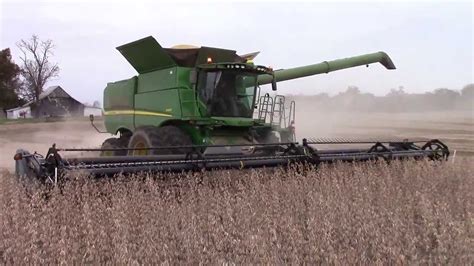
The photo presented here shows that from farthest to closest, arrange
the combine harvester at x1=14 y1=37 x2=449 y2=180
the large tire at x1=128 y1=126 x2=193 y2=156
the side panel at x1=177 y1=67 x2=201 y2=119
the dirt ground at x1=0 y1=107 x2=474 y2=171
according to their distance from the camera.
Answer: the dirt ground at x1=0 y1=107 x2=474 y2=171 → the side panel at x1=177 y1=67 x2=201 y2=119 → the large tire at x1=128 y1=126 x2=193 y2=156 → the combine harvester at x1=14 y1=37 x2=449 y2=180

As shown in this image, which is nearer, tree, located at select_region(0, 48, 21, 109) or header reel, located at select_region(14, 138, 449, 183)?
header reel, located at select_region(14, 138, 449, 183)

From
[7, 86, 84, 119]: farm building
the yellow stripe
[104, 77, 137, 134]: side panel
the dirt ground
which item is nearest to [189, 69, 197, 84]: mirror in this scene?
the yellow stripe

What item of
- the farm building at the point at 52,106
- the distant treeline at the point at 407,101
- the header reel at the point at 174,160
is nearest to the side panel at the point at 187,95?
the header reel at the point at 174,160

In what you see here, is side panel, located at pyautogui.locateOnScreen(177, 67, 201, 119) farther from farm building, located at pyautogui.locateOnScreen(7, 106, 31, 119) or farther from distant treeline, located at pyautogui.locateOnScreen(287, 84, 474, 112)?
farm building, located at pyautogui.locateOnScreen(7, 106, 31, 119)

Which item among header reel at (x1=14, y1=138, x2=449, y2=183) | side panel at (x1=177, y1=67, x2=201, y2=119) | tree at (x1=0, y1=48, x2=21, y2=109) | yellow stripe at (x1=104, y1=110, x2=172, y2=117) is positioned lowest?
header reel at (x1=14, y1=138, x2=449, y2=183)

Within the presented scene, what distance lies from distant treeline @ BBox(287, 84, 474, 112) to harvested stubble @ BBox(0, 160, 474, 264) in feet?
63.1

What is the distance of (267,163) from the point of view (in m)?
5.11

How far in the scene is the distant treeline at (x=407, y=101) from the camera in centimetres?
2490

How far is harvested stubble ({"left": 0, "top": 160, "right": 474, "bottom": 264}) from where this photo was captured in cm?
259

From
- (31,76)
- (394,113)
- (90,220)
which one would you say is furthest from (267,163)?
(31,76)

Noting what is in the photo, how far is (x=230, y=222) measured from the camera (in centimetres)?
317

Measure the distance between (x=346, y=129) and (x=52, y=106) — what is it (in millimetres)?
38040

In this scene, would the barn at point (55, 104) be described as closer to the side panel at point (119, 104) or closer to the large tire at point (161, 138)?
the side panel at point (119, 104)

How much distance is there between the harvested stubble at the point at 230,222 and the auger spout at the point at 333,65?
618cm
